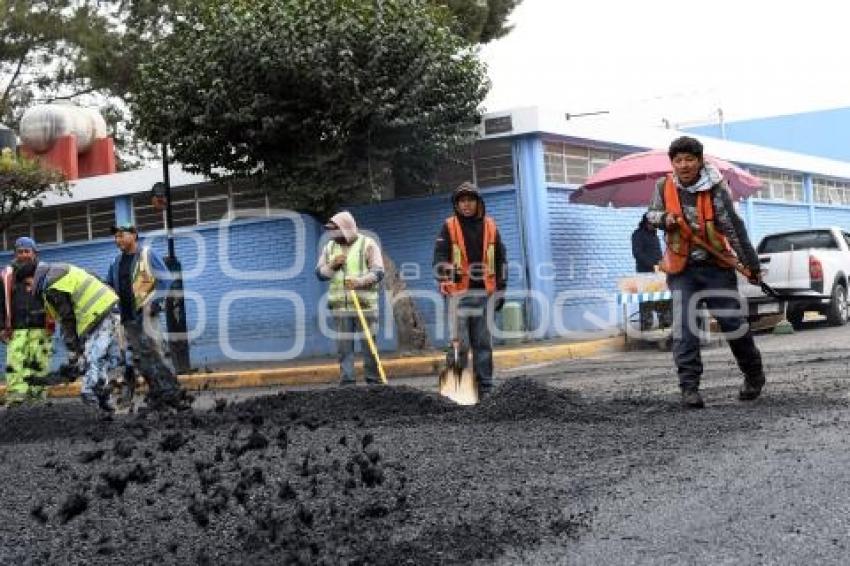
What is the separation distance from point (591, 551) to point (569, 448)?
1.82 m

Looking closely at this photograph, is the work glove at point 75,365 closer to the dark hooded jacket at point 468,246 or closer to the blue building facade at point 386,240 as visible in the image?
the dark hooded jacket at point 468,246

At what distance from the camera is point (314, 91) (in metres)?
15.0

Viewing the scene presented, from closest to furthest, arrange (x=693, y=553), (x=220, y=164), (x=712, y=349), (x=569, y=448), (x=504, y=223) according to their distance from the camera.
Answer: (x=693, y=553), (x=569, y=448), (x=712, y=349), (x=220, y=164), (x=504, y=223)

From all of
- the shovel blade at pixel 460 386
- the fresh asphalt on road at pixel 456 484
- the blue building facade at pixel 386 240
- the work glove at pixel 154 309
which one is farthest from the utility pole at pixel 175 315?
the fresh asphalt on road at pixel 456 484

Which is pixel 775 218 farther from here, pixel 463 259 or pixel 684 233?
pixel 684 233

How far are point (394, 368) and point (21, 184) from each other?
886 centimetres

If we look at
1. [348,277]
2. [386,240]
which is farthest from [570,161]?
[348,277]

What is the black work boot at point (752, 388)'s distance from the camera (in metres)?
7.25

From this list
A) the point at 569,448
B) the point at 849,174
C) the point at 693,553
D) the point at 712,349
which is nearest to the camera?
the point at 693,553

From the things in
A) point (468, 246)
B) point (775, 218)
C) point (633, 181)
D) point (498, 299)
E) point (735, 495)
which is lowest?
point (735, 495)

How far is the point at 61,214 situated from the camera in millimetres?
22219

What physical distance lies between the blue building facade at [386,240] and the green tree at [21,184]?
3.30 ft

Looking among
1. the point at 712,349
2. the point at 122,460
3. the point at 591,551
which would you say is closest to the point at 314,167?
the point at 712,349

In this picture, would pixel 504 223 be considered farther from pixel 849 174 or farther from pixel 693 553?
pixel 849 174
